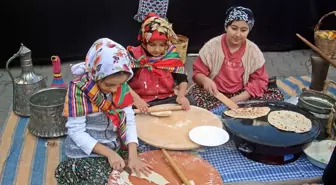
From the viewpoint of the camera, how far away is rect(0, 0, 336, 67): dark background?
14.4ft

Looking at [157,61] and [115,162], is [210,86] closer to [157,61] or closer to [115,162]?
[157,61]

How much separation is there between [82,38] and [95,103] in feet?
8.76

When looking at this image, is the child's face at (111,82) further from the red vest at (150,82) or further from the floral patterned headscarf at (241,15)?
A: the floral patterned headscarf at (241,15)

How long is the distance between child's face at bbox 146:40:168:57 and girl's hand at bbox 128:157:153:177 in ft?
3.04

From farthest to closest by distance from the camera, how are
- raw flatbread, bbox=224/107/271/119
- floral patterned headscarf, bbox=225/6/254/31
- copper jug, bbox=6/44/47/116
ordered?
copper jug, bbox=6/44/47/116 < floral patterned headscarf, bbox=225/6/254/31 < raw flatbread, bbox=224/107/271/119

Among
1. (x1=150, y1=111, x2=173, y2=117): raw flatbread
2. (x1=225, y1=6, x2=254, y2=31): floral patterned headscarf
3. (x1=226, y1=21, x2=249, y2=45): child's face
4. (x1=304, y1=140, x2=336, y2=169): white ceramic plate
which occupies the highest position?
(x1=225, y1=6, x2=254, y2=31): floral patterned headscarf

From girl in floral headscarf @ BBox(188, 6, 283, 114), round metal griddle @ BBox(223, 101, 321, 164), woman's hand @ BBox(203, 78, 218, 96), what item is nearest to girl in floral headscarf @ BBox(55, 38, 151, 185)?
round metal griddle @ BBox(223, 101, 321, 164)

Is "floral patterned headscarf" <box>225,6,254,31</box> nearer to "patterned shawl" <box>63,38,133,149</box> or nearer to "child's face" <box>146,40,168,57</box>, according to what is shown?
"child's face" <box>146,40,168,57</box>

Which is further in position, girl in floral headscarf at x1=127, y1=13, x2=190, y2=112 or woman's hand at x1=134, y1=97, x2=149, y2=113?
girl in floral headscarf at x1=127, y1=13, x2=190, y2=112

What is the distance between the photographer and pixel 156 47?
275cm

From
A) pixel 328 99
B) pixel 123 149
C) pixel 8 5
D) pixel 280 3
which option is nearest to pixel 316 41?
pixel 280 3

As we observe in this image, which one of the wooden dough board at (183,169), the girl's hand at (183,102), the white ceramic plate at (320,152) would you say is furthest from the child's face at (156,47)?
the white ceramic plate at (320,152)

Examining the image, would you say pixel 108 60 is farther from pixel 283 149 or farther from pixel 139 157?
pixel 283 149

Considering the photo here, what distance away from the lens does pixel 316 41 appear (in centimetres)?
479
